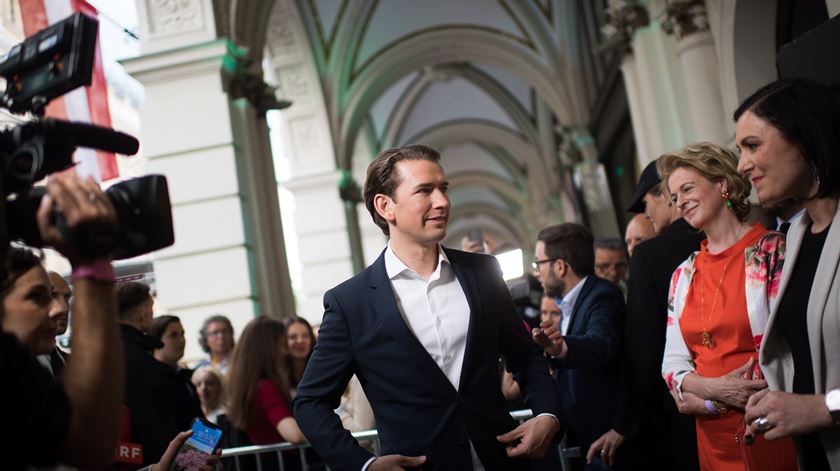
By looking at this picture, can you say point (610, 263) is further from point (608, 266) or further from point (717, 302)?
point (717, 302)

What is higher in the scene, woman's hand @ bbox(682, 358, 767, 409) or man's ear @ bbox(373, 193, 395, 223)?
man's ear @ bbox(373, 193, 395, 223)

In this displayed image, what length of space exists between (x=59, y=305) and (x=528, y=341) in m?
1.36

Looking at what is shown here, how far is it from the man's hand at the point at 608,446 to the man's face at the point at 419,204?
3.65ft

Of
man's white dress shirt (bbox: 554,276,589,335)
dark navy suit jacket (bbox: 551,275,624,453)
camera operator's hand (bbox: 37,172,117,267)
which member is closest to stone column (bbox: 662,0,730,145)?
man's white dress shirt (bbox: 554,276,589,335)

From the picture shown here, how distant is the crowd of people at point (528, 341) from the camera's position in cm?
135

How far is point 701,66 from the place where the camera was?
6.73 metres

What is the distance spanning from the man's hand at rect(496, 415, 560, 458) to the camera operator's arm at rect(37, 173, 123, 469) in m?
1.01

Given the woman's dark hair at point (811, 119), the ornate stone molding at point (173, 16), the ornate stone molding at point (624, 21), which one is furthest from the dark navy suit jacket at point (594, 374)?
the ornate stone molding at point (624, 21)

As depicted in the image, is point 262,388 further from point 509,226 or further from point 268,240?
point 509,226

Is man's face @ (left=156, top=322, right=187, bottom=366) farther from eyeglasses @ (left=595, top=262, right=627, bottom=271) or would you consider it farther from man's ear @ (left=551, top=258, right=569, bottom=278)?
eyeglasses @ (left=595, top=262, right=627, bottom=271)

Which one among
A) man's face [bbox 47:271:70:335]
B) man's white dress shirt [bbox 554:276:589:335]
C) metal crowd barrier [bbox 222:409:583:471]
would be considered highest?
man's face [bbox 47:271:70:335]

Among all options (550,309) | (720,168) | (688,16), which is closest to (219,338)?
(550,309)

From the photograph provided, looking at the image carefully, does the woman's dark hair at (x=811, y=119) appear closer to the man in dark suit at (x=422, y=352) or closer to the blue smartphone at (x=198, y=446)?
the man in dark suit at (x=422, y=352)

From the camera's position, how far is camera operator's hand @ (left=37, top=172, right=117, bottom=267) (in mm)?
1328
